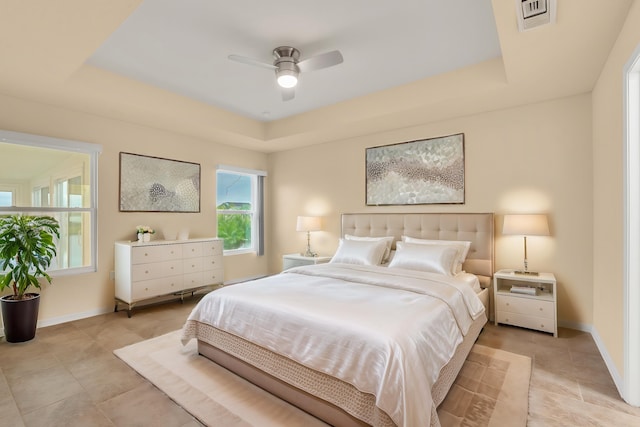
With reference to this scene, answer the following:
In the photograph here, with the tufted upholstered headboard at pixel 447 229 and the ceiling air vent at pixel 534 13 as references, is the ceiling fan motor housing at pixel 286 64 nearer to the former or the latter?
the ceiling air vent at pixel 534 13

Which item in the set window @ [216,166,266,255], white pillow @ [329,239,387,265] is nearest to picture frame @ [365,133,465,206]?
white pillow @ [329,239,387,265]

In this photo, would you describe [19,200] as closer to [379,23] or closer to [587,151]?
[379,23]

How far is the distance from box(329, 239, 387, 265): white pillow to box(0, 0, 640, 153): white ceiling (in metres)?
1.58

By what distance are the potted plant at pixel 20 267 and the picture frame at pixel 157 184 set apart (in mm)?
1057

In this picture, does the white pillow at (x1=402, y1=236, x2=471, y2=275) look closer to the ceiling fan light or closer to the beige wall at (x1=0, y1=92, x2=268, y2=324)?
the ceiling fan light

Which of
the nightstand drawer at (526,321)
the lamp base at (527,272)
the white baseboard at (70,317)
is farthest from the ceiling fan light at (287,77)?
the white baseboard at (70,317)

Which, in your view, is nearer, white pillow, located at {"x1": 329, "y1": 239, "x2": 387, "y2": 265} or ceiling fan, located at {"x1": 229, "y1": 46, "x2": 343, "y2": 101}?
ceiling fan, located at {"x1": 229, "y1": 46, "x2": 343, "y2": 101}

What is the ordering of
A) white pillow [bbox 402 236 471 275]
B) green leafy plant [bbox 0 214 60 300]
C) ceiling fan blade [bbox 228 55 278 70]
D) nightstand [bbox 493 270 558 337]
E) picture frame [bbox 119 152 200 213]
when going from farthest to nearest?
picture frame [bbox 119 152 200 213] → white pillow [bbox 402 236 471 275] → nightstand [bbox 493 270 558 337] → green leafy plant [bbox 0 214 60 300] → ceiling fan blade [bbox 228 55 278 70]

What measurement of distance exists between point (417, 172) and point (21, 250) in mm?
4505

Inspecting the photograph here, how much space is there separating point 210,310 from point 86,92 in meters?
2.58

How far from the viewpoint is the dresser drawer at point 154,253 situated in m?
3.92

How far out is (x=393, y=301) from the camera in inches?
93.3

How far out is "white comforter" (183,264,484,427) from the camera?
168 cm

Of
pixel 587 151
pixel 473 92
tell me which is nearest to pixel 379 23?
pixel 473 92
